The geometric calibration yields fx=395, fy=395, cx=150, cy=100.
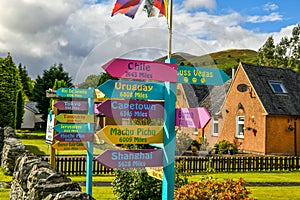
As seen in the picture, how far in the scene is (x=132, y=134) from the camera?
6.14m

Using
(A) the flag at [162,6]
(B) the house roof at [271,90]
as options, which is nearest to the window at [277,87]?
(B) the house roof at [271,90]

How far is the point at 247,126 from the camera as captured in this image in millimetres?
30016

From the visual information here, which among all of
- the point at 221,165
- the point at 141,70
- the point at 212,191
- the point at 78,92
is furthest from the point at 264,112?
the point at 141,70

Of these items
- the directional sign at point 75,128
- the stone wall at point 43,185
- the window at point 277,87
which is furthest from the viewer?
the window at point 277,87

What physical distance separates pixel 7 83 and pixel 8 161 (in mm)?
36819

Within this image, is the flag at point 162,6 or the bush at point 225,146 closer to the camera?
the flag at point 162,6

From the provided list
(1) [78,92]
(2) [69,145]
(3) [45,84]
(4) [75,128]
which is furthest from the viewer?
(3) [45,84]

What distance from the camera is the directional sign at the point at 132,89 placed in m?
5.94

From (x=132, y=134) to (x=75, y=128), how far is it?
475cm

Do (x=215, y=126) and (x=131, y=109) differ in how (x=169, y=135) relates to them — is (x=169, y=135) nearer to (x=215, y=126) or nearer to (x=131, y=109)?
(x=131, y=109)

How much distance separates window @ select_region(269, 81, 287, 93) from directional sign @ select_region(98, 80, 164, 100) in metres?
25.6

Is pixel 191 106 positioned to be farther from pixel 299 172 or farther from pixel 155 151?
pixel 299 172

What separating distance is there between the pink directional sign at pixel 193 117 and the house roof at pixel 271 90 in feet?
75.5

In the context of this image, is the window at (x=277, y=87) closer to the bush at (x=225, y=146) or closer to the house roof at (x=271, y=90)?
the house roof at (x=271, y=90)
